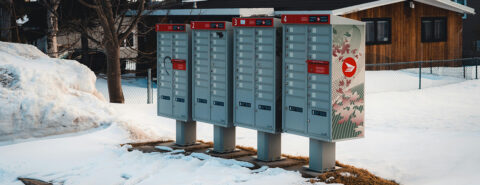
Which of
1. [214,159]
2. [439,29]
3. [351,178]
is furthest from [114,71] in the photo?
[439,29]

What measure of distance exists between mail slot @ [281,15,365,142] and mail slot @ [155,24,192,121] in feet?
8.09

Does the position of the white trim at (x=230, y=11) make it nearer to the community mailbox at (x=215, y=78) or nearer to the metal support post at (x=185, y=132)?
the metal support post at (x=185, y=132)

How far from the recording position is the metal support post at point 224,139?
1138 centimetres

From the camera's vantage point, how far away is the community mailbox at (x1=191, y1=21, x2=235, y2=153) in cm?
1105

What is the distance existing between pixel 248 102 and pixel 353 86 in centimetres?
185

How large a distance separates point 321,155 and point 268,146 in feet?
3.50

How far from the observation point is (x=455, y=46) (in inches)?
1249

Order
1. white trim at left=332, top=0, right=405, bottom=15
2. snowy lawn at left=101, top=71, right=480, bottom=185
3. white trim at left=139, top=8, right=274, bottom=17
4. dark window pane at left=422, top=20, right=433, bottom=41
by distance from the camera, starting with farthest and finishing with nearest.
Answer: dark window pane at left=422, top=20, right=433, bottom=41, white trim at left=332, top=0, right=405, bottom=15, white trim at left=139, top=8, right=274, bottom=17, snowy lawn at left=101, top=71, right=480, bottom=185

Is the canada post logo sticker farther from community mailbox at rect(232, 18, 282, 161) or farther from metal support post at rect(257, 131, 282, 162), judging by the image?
metal support post at rect(257, 131, 282, 162)

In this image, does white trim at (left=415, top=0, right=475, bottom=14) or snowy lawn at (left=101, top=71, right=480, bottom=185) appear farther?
white trim at (left=415, top=0, right=475, bottom=14)

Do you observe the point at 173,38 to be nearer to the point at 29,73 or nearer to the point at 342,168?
the point at 29,73

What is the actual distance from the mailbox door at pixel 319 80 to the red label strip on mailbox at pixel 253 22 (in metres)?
0.79

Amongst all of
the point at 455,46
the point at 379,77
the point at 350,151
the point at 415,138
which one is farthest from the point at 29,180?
the point at 455,46

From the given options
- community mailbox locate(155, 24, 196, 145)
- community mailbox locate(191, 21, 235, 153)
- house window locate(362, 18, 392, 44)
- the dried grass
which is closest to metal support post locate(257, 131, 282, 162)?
community mailbox locate(191, 21, 235, 153)
